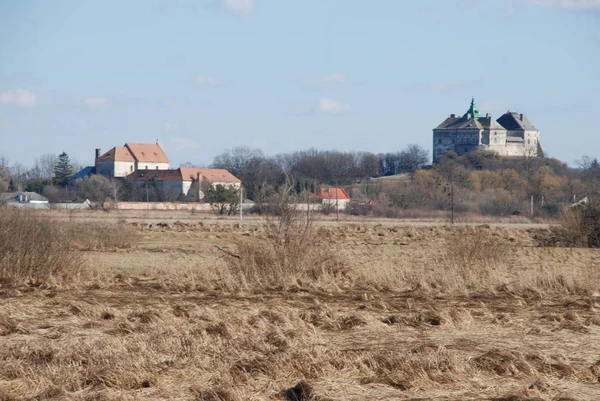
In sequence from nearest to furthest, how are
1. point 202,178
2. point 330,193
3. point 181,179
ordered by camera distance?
1. point 330,193
2. point 202,178
3. point 181,179

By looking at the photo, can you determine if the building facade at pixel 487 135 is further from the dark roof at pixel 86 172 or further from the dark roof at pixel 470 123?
the dark roof at pixel 86 172

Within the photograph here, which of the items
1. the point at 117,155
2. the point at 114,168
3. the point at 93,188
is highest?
the point at 117,155

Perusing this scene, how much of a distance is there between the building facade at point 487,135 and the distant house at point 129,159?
5196cm

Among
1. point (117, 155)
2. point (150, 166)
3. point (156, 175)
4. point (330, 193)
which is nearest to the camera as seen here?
point (330, 193)

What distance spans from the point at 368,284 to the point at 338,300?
98.2 inches

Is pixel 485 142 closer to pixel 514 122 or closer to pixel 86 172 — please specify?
pixel 514 122

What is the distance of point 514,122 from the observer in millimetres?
178750

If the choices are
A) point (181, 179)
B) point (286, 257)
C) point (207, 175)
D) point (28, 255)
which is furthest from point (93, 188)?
point (286, 257)

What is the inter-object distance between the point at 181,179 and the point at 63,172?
2022cm

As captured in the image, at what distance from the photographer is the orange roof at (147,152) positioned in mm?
150125

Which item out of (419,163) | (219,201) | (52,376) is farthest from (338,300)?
(419,163)

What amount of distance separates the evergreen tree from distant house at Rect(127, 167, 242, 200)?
30.0ft

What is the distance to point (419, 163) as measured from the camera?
545 feet

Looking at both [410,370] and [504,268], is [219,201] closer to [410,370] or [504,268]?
[504,268]
